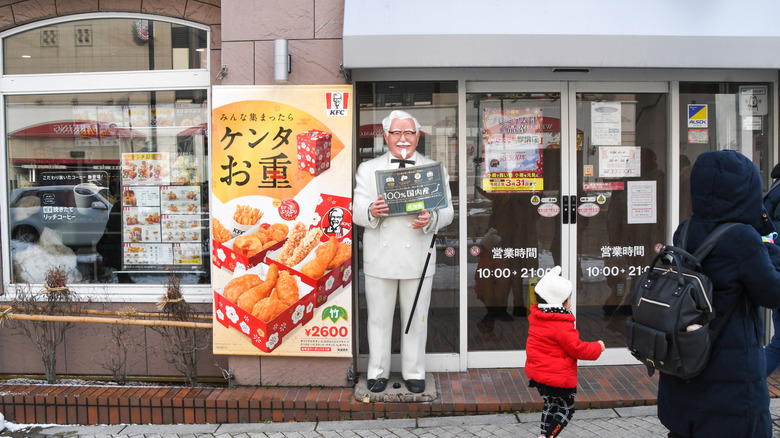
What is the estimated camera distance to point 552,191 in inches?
197

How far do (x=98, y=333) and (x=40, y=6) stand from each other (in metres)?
2.82

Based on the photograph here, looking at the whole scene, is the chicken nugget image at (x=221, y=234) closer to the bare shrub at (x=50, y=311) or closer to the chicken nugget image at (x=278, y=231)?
the chicken nugget image at (x=278, y=231)

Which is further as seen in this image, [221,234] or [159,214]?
[159,214]

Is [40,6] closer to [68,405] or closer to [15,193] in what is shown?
[15,193]

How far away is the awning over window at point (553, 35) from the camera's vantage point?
13.4 ft

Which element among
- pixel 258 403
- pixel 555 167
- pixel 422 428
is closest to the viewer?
pixel 422 428

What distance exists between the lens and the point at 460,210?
4898mm

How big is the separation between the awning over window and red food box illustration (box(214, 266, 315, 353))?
1.73 m

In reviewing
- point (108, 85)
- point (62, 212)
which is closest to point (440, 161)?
point (108, 85)

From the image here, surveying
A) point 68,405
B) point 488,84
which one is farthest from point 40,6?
point 488,84

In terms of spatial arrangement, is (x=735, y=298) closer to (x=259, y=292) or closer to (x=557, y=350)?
(x=557, y=350)

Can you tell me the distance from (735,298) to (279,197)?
118 inches

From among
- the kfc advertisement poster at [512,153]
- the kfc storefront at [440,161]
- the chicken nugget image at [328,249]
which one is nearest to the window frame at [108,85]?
the kfc storefront at [440,161]

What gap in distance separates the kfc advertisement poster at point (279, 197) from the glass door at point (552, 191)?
4.16 ft
